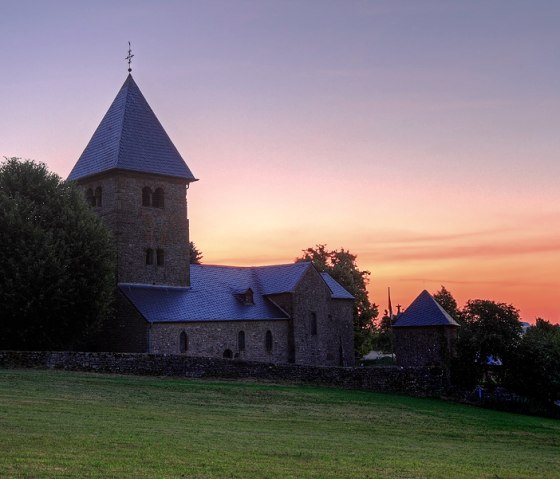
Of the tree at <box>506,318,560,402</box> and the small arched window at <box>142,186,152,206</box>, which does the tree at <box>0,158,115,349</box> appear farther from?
the tree at <box>506,318,560,402</box>

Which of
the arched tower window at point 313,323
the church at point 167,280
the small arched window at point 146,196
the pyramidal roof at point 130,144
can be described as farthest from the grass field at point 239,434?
the pyramidal roof at point 130,144

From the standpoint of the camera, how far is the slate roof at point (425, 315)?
54.2 meters

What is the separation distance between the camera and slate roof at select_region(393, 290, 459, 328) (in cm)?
5422

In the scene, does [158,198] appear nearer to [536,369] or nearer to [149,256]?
[149,256]

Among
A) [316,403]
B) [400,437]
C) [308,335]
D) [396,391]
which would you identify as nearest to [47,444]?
[400,437]

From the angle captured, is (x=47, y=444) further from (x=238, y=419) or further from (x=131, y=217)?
(x=131, y=217)

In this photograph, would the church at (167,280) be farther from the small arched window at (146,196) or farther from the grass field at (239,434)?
the grass field at (239,434)

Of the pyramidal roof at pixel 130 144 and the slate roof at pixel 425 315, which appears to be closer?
the pyramidal roof at pixel 130 144

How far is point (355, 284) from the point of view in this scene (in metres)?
81.3

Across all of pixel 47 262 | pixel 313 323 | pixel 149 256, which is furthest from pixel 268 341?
pixel 47 262

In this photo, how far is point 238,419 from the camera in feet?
87.4

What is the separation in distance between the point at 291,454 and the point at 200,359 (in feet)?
75.3

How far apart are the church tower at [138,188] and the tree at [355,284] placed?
26.6 metres

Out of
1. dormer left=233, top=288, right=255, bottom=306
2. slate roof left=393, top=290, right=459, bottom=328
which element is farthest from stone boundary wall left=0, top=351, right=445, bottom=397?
dormer left=233, top=288, right=255, bottom=306
